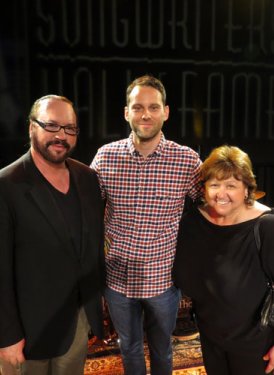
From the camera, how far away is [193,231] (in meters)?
1.68

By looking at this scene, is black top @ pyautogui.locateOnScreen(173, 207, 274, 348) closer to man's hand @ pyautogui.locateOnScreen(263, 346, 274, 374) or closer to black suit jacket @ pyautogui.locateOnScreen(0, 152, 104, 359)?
man's hand @ pyautogui.locateOnScreen(263, 346, 274, 374)

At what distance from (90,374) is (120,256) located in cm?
101

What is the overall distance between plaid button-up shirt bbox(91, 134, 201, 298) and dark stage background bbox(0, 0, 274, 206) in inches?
75.4

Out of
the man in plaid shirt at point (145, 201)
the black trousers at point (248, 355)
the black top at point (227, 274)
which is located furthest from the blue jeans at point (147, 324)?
the black trousers at point (248, 355)

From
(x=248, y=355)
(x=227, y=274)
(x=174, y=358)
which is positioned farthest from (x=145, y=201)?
(x=174, y=358)

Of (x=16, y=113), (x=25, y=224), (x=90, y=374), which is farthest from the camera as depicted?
(x=16, y=113)

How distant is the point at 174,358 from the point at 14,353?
139 centimetres

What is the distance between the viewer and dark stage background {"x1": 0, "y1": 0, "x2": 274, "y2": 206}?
3547mm

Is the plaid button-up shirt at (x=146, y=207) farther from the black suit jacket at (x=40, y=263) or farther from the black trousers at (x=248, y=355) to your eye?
the black trousers at (x=248, y=355)

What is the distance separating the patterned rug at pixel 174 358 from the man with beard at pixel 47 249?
2.96 ft

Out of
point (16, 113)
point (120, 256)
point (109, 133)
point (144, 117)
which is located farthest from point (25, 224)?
point (109, 133)

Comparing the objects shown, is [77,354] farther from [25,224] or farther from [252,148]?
[252,148]

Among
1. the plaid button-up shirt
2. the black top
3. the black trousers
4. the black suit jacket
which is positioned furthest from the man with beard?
the black trousers

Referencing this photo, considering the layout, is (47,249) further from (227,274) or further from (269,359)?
(269,359)
